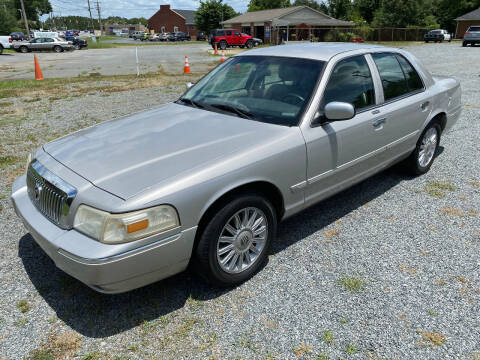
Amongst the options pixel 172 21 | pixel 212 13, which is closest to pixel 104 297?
pixel 212 13

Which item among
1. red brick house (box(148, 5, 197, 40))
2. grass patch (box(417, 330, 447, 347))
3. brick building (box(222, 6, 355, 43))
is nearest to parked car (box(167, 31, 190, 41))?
brick building (box(222, 6, 355, 43))

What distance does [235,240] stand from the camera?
292 centimetres

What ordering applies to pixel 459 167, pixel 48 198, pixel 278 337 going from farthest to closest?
pixel 459 167, pixel 48 198, pixel 278 337

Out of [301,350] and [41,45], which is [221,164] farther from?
[41,45]

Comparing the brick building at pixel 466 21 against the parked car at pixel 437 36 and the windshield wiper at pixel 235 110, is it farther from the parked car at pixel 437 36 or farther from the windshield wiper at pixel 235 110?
the windshield wiper at pixel 235 110

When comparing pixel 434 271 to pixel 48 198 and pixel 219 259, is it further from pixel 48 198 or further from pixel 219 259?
pixel 48 198

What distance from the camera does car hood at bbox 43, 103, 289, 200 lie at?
102 inches

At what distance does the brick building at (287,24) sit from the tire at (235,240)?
45682 millimetres

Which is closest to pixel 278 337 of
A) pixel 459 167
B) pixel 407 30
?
pixel 459 167

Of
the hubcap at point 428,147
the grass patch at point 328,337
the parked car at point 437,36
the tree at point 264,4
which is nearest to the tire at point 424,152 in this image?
the hubcap at point 428,147

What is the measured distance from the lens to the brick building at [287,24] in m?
47.4

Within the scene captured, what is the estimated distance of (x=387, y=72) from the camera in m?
4.19

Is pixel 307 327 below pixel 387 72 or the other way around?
below

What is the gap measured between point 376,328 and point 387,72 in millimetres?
2739
